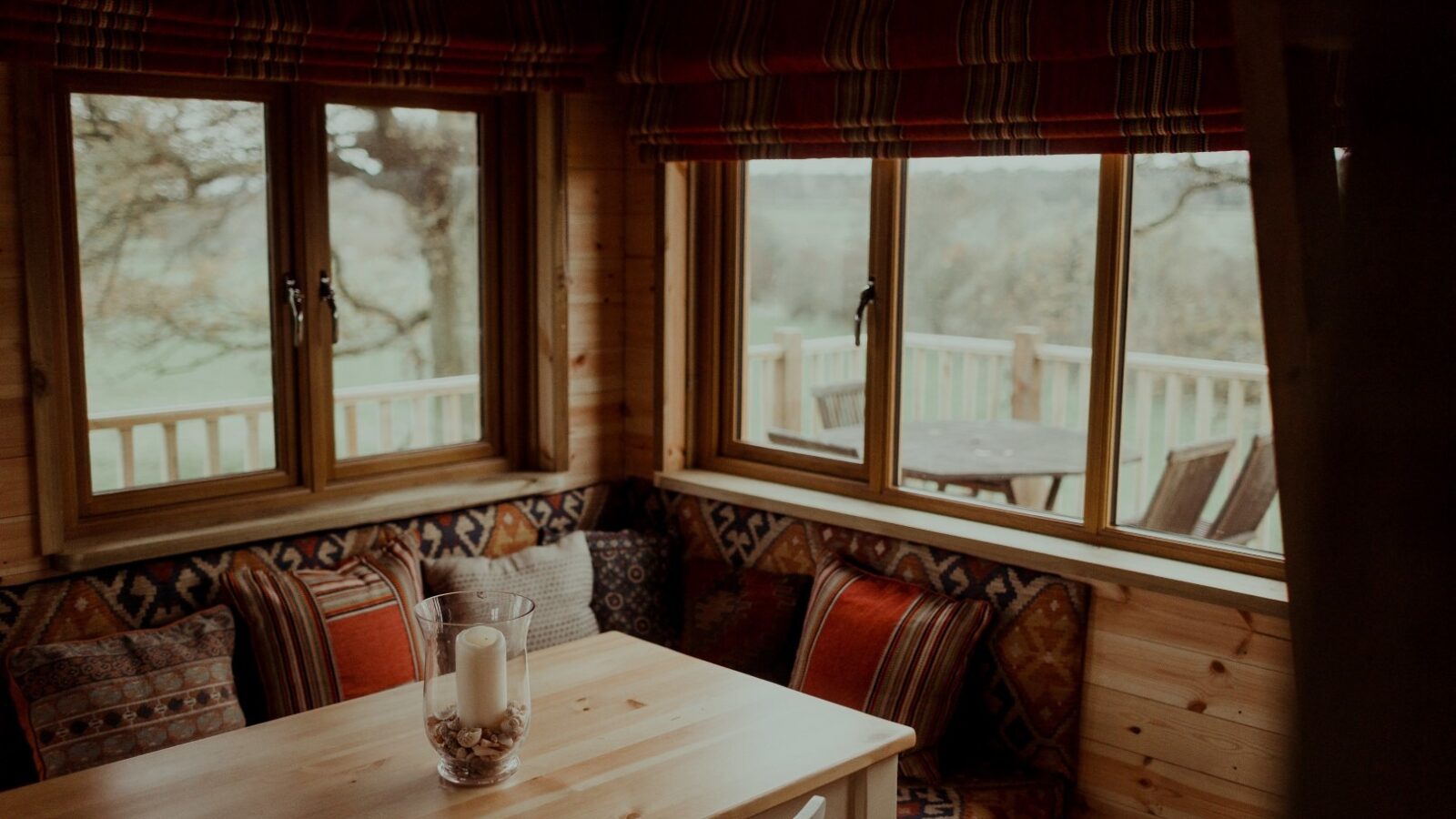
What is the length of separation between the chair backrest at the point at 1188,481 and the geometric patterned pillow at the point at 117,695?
2.99m

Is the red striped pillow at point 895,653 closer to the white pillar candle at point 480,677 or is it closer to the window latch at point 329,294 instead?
the white pillar candle at point 480,677

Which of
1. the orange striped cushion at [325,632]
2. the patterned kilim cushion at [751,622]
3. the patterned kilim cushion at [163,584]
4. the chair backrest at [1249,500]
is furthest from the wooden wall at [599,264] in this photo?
the chair backrest at [1249,500]

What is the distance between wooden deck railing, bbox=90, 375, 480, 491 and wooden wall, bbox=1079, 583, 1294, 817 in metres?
1.86

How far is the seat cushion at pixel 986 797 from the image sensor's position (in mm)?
2609

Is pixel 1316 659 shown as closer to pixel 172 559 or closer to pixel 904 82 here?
pixel 904 82

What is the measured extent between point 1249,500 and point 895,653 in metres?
2.10

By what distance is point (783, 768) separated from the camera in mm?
1978

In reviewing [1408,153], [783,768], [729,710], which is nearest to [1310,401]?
[1408,153]

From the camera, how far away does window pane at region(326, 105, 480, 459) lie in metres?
3.28

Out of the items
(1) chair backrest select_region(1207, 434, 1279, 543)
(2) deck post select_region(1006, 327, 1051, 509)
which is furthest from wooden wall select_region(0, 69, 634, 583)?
(1) chair backrest select_region(1207, 434, 1279, 543)

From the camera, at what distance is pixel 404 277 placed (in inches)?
134

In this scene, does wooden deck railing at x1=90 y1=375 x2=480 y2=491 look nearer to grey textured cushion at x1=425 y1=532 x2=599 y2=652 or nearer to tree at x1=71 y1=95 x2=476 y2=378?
tree at x1=71 y1=95 x2=476 y2=378

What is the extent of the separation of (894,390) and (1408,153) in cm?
291

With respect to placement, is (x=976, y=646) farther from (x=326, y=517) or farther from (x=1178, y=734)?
(x=326, y=517)
